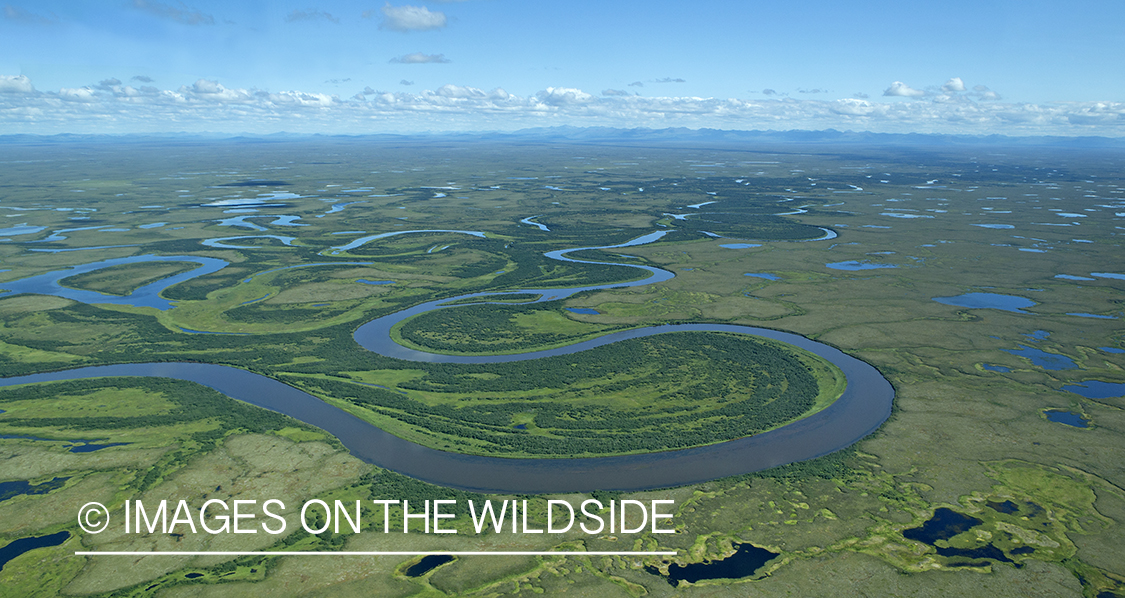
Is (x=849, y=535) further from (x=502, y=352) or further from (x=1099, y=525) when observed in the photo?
(x=502, y=352)

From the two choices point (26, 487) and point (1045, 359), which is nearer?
point (26, 487)

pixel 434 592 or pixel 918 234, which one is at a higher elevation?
pixel 918 234

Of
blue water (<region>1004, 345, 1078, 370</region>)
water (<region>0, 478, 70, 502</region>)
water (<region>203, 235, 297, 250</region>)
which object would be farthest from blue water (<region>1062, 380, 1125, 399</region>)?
water (<region>203, 235, 297, 250</region>)

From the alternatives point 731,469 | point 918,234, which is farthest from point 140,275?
point 918,234

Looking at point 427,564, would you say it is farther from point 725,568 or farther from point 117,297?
point 117,297

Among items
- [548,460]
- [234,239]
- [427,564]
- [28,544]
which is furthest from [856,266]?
[234,239]

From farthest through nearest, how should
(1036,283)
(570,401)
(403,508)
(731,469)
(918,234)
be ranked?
(918,234)
(1036,283)
(570,401)
(731,469)
(403,508)

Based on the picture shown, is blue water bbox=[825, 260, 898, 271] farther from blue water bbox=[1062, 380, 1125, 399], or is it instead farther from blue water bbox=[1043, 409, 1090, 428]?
blue water bbox=[1043, 409, 1090, 428]
